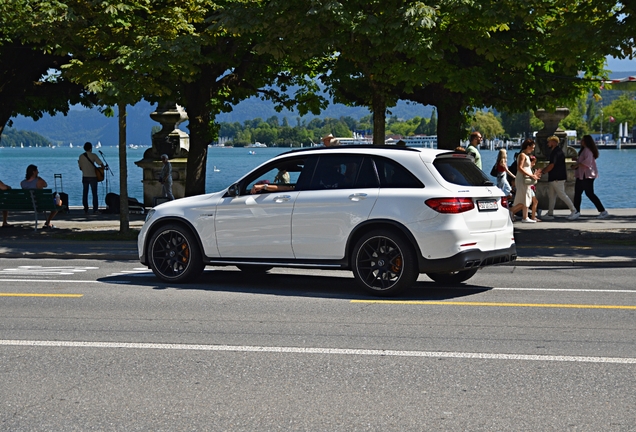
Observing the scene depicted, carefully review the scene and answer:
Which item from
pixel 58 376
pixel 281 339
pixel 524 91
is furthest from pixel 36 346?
pixel 524 91

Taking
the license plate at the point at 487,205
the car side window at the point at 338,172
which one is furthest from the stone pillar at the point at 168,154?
the license plate at the point at 487,205

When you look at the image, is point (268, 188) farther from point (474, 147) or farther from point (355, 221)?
point (474, 147)

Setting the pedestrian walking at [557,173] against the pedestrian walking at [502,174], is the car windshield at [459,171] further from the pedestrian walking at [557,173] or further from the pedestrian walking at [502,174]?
the pedestrian walking at [557,173]

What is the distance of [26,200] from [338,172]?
36.8ft

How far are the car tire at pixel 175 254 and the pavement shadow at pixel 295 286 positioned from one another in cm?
14

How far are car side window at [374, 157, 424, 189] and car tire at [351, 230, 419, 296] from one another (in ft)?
1.89

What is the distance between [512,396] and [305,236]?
5.23 meters

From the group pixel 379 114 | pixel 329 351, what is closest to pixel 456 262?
pixel 329 351

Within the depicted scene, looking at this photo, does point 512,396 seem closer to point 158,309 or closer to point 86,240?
point 158,309

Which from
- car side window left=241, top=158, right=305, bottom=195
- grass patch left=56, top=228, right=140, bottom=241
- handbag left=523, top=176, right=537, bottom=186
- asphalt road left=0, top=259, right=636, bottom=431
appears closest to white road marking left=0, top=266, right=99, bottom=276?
asphalt road left=0, top=259, right=636, bottom=431

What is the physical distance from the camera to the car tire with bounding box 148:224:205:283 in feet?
39.5

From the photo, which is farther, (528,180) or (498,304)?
(528,180)

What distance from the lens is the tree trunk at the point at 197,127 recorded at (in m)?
24.5

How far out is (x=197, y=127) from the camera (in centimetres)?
2456
